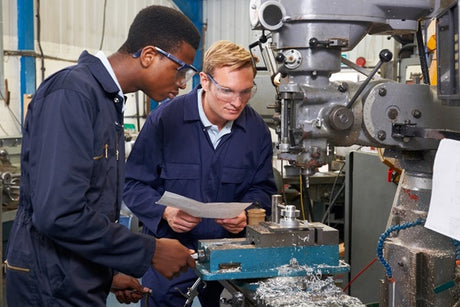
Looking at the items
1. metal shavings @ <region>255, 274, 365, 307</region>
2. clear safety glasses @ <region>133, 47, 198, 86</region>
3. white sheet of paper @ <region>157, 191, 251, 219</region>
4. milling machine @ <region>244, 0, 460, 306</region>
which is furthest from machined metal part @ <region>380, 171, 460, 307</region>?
clear safety glasses @ <region>133, 47, 198, 86</region>

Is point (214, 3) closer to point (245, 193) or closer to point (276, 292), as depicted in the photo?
point (245, 193)

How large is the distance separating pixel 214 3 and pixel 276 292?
5.85 m

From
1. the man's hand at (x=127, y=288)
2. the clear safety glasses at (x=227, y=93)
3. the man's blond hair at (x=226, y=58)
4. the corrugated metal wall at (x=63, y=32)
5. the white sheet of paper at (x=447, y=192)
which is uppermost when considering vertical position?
the corrugated metal wall at (x=63, y=32)

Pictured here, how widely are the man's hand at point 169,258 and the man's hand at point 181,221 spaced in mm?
286

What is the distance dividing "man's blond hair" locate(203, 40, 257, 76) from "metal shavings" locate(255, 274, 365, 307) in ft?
2.38

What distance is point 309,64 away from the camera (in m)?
1.23

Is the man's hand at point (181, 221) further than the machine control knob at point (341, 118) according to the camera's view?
Yes

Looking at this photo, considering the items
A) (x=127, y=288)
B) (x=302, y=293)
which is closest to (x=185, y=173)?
(x=127, y=288)

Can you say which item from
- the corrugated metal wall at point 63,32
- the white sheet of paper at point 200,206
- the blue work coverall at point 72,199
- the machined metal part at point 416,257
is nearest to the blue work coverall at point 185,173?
the white sheet of paper at point 200,206

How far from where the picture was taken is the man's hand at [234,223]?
1.64 meters

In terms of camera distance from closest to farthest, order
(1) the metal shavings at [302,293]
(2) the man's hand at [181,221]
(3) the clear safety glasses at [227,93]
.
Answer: (1) the metal shavings at [302,293]
(2) the man's hand at [181,221]
(3) the clear safety glasses at [227,93]

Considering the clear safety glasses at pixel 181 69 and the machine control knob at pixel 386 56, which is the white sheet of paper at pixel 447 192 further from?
the clear safety glasses at pixel 181 69

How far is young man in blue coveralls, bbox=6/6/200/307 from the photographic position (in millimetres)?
1087

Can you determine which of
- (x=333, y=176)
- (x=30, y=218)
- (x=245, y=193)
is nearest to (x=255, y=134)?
(x=245, y=193)
